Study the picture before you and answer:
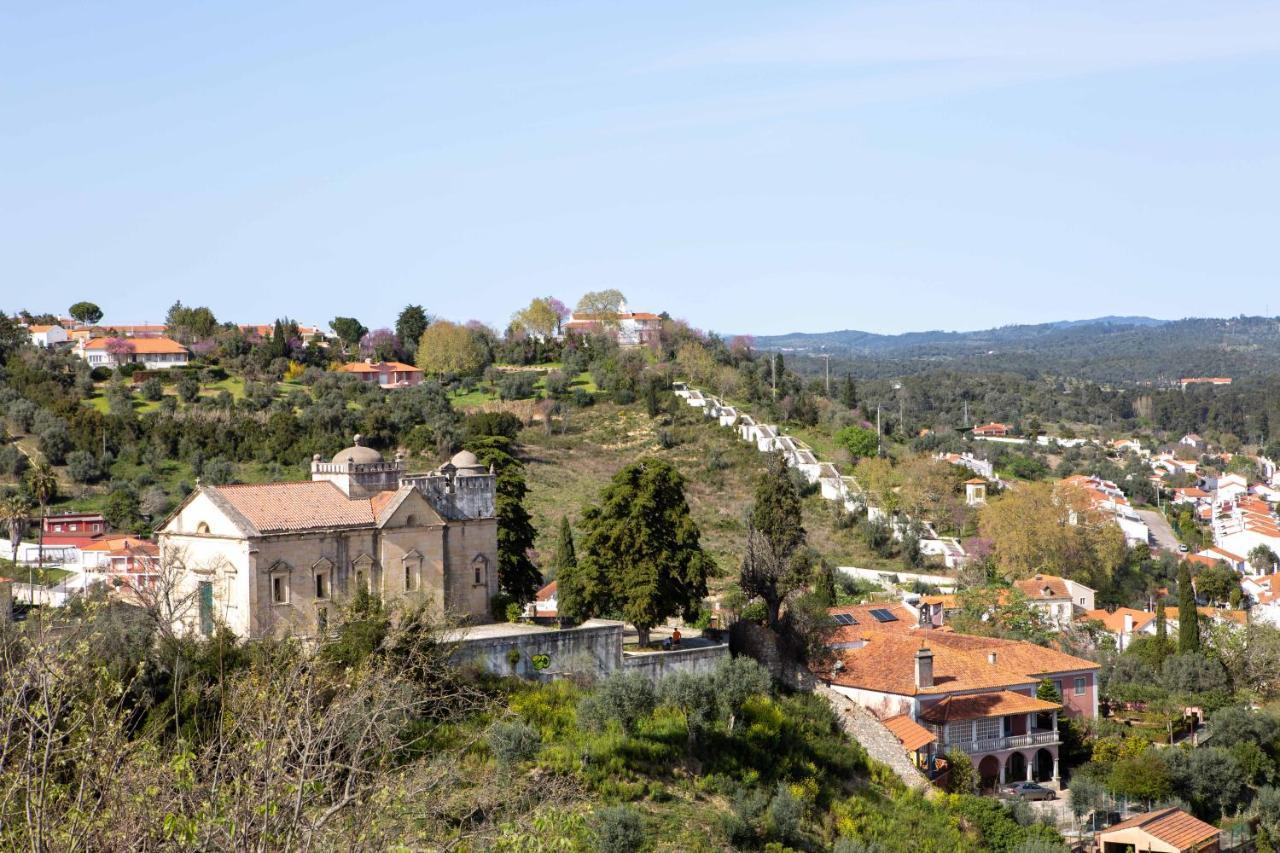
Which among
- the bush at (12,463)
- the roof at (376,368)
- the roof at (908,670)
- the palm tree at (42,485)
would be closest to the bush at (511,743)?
the roof at (908,670)

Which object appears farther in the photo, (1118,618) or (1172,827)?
(1118,618)

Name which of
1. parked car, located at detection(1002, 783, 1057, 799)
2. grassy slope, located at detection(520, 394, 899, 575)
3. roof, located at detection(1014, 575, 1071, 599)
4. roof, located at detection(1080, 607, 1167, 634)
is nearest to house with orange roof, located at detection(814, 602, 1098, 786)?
parked car, located at detection(1002, 783, 1057, 799)

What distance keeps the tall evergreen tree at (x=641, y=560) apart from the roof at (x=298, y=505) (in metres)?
5.22

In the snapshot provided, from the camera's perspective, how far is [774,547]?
4588 cm

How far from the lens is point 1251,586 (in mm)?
80875

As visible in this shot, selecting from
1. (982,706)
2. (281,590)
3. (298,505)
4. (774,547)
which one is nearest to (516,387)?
(774,547)

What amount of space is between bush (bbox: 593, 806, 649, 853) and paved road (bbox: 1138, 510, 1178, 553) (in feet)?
→ 220

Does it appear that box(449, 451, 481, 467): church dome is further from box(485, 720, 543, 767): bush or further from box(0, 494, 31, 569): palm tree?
box(0, 494, 31, 569): palm tree

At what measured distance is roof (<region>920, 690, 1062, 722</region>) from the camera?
39.1 m

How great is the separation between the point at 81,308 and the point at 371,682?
87661 mm

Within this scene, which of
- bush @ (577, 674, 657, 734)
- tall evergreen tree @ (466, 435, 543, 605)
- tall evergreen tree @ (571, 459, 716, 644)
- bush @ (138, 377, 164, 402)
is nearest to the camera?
bush @ (577, 674, 657, 734)

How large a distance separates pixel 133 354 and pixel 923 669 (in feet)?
203

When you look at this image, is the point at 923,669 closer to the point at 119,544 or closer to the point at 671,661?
the point at 671,661

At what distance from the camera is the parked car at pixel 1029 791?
38125 millimetres
